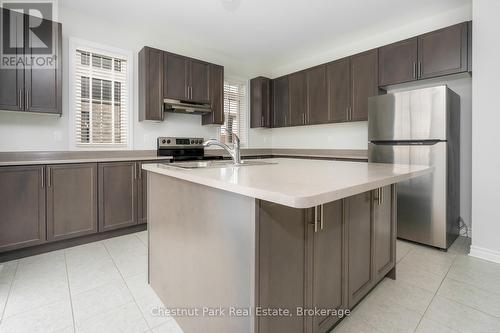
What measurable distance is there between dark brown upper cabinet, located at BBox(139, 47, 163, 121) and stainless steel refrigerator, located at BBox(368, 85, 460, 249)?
9.32ft

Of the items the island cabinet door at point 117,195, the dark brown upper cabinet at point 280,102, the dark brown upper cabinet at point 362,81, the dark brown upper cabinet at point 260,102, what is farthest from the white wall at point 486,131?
the island cabinet door at point 117,195

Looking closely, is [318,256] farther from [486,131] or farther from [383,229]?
[486,131]

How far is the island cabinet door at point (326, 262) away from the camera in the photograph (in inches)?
47.8

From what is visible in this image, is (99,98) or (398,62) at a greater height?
(398,62)

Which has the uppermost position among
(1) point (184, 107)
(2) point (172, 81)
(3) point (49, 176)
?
(2) point (172, 81)

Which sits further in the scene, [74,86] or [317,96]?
[317,96]

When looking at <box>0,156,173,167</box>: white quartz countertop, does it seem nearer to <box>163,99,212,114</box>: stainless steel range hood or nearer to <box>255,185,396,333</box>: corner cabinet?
<box>163,99,212,114</box>: stainless steel range hood

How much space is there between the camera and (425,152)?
2691 mm

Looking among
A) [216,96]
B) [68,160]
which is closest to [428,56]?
[216,96]

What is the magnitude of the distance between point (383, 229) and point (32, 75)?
360 centimetres

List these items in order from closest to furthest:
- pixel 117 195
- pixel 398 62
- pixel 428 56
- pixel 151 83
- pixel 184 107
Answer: pixel 428 56, pixel 117 195, pixel 398 62, pixel 151 83, pixel 184 107

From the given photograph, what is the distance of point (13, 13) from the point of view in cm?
249

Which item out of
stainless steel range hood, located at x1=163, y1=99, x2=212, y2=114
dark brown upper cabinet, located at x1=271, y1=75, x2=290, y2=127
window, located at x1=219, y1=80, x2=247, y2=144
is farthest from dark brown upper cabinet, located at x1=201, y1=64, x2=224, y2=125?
dark brown upper cabinet, located at x1=271, y1=75, x2=290, y2=127

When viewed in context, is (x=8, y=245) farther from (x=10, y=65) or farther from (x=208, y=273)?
(x=208, y=273)
